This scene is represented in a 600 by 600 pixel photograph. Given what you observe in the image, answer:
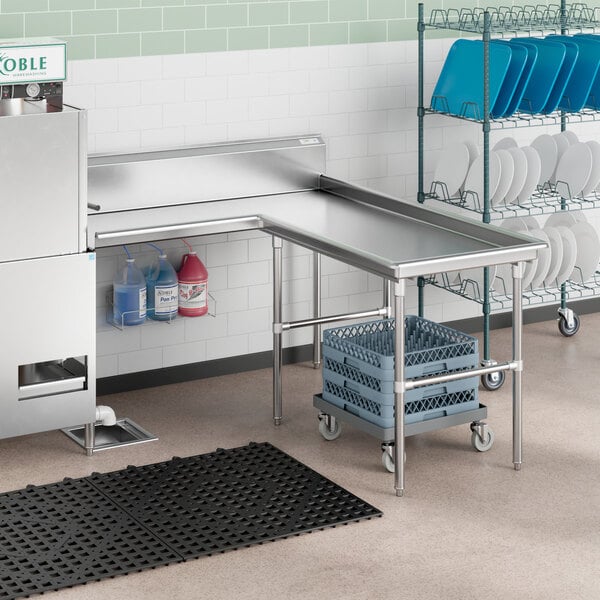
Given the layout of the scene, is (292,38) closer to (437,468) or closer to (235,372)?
(235,372)

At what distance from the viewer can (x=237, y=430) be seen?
16.6 ft

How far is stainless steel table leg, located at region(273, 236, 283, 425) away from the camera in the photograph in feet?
16.6

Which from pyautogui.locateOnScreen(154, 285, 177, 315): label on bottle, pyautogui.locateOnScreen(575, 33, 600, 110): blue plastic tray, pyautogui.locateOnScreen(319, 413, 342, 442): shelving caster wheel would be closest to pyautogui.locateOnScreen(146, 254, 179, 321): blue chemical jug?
pyautogui.locateOnScreen(154, 285, 177, 315): label on bottle

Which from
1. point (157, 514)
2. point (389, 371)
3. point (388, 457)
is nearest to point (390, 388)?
point (389, 371)

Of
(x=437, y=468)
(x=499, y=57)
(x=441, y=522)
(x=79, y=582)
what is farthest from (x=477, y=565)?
(x=499, y=57)

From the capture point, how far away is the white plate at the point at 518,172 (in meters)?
5.49

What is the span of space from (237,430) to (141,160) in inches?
45.7

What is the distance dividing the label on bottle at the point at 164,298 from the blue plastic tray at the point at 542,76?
1.72 metres

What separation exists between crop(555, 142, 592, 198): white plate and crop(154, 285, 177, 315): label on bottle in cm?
182

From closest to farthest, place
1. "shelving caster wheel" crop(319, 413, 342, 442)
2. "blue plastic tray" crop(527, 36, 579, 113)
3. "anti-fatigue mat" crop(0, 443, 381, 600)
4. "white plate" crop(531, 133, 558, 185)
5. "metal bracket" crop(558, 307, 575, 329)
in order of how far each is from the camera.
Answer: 1. "anti-fatigue mat" crop(0, 443, 381, 600)
2. "shelving caster wheel" crop(319, 413, 342, 442)
3. "blue plastic tray" crop(527, 36, 579, 113)
4. "white plate" crop(531, 133, 558, 185)
5. "metal bracket" crop(558, 307, 575, 329)

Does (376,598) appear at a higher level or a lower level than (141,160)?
lower

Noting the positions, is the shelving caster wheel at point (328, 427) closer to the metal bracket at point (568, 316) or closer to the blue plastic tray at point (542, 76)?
the blue plastic tray at point (542, 76)

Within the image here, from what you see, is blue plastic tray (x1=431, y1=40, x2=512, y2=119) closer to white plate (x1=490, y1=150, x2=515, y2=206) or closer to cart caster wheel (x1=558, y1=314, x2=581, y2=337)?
white plate (x1=490, y1=150, x2=515, y2=206)

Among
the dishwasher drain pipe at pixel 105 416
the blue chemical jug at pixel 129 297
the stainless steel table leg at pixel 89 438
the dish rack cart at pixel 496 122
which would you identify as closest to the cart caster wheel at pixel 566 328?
the dish rack cart at pixel 496 122
